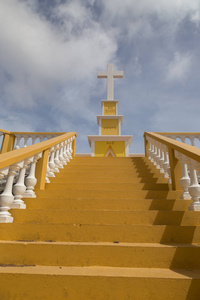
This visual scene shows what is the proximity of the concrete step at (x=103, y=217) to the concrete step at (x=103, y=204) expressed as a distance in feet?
0.95

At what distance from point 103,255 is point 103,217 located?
63cm

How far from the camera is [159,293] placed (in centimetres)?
159

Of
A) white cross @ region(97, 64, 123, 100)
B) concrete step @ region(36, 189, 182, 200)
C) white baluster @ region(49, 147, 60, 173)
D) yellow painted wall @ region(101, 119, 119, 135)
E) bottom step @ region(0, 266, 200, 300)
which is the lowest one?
bottom step @ region(0, 266, 200, 300)

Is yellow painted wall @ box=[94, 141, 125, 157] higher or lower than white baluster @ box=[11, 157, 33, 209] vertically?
higher

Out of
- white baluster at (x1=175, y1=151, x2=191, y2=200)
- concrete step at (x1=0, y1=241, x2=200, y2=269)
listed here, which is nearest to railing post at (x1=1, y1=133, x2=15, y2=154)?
concrete step at (x1=0, y1=241, x2=200, y2=269)

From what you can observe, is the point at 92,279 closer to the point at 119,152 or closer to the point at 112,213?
the point at 112,213

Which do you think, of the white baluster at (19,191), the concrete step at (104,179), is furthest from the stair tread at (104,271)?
the concrete step at (104,179)

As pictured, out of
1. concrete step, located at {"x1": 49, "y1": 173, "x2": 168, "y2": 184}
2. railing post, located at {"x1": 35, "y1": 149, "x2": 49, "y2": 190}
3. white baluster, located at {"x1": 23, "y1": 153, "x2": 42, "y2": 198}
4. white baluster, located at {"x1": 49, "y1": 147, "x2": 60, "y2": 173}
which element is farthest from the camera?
white baluster, located at {"x1": 49, "y1": 147, "x2": 60, "y2": 173}

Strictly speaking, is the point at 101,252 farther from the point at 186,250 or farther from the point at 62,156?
the point at 62,156

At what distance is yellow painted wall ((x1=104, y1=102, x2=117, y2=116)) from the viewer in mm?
11837

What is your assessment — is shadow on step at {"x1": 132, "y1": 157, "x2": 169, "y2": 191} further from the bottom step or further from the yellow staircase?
the bottom step

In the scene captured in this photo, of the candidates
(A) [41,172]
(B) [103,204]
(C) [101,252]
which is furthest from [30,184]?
(C) [101,252]

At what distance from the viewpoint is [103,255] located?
1.96 meters

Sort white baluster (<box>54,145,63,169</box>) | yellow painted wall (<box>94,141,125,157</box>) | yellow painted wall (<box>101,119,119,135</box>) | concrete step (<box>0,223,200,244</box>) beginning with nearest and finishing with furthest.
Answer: concrete step (<box>0,223,200,244</box>), white baluster (<box>54,145,63,169</box>), yellow painted wall (<box>94,141,125,157</box>), yellow painted wall (<box>101,119,119,135</box>)
